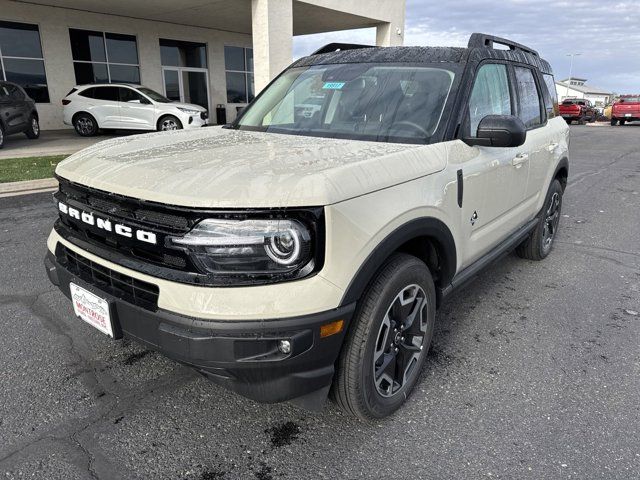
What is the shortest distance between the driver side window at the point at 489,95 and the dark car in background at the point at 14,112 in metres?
12.4

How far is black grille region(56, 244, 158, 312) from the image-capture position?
204 centimetres

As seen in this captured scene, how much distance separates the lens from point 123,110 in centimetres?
1570

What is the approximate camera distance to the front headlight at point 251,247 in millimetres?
1877

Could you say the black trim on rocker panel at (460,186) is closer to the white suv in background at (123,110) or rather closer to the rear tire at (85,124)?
the white suv in background at (123,110)

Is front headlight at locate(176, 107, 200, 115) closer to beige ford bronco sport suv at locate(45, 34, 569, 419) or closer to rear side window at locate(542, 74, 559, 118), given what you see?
rear side window at locate(542, 74, 559, 118)

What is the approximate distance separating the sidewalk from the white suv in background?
0.55m

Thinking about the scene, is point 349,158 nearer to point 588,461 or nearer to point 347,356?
point 347,356

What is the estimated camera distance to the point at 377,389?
2.39 meters

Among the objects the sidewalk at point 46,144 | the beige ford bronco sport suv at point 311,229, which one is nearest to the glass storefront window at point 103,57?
the sidewalk at point 46,144

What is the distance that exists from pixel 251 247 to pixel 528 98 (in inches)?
126

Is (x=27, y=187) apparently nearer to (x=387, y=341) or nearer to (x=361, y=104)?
(x=361, y=104)

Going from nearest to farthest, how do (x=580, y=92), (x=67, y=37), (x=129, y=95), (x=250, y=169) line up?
1. (x=250, y=169)
2. (x=129, y=95)
3. (x=67, y=37)
4. (x=580, y=92)

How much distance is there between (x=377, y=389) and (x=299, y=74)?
96.9 inches

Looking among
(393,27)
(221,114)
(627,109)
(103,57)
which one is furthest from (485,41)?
(627,109)
